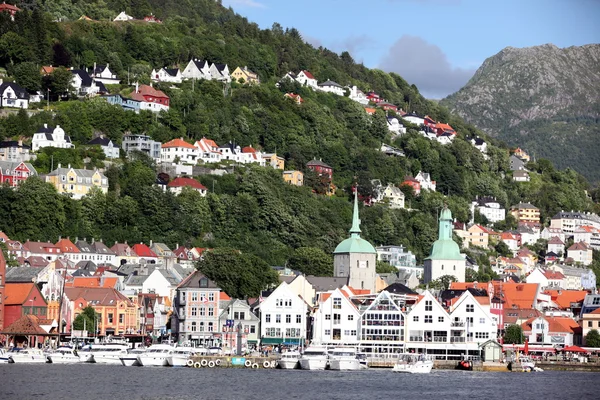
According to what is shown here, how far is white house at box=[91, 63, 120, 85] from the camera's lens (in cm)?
17725

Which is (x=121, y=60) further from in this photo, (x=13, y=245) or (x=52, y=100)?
(x=13, y=245)

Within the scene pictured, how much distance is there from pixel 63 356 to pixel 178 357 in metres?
8.67

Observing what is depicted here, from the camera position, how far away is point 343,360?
101 meters

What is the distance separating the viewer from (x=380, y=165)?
192375 mm

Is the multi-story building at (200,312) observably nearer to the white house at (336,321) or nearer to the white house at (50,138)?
the white house at (336,321)

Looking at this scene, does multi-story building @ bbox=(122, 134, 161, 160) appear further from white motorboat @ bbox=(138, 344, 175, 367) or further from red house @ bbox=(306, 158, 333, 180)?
white motorboat @ bbox=(138, 344, 175, 367)

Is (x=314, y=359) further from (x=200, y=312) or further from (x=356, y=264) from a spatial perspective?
(x=356, y=264)

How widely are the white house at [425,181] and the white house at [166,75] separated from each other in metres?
38.4

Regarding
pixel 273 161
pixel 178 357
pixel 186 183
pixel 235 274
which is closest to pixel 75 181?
pixel 186 183

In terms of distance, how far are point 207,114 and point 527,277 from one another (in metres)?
47.3

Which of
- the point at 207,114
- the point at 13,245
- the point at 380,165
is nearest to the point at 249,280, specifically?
the point at 13,245

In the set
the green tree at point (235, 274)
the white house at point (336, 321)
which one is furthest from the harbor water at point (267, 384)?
the green tree at point (235, 274)

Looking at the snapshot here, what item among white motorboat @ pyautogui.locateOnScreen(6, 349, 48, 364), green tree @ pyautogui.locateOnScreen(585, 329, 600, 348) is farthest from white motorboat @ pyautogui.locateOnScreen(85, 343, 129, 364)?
green tree @ pyautogui.locateOnScreen(585, 329, 600, 348)

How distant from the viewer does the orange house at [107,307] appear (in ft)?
378
